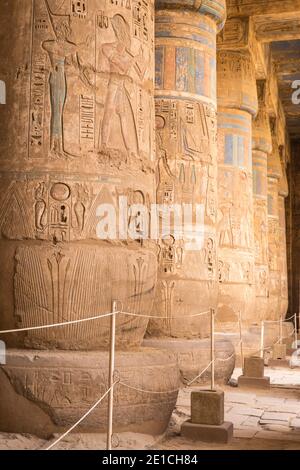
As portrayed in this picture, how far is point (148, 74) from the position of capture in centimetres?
554

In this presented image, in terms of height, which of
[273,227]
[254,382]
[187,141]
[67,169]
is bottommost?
[254,382]

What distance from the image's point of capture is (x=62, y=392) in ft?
14.8

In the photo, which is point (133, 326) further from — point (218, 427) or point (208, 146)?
point (208, 146)

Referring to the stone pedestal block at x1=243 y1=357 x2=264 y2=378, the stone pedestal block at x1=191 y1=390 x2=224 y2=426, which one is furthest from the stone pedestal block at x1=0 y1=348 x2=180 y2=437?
the stone pedestal block at x1=243 y1=357 x2=264 y2=378

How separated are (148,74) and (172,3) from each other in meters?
2.89

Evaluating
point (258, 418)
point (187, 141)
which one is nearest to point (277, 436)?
point (258, 418)

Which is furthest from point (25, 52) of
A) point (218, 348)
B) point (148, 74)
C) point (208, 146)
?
point (218, 348)

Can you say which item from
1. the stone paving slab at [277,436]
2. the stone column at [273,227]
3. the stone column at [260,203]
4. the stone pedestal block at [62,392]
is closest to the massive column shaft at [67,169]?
the stone pedestal block at [62,392]

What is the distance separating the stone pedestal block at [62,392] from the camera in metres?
4.48

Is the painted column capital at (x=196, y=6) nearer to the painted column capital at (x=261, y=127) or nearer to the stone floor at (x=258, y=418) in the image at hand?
the stone floor at (x=258, y=418)

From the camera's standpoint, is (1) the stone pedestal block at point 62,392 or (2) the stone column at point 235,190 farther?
(2) the stone column at point 235,190

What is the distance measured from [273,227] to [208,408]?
12.2 m

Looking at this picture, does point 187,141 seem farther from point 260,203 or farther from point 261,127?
point 261,127

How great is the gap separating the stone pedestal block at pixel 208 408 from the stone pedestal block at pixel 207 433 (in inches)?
2.5
